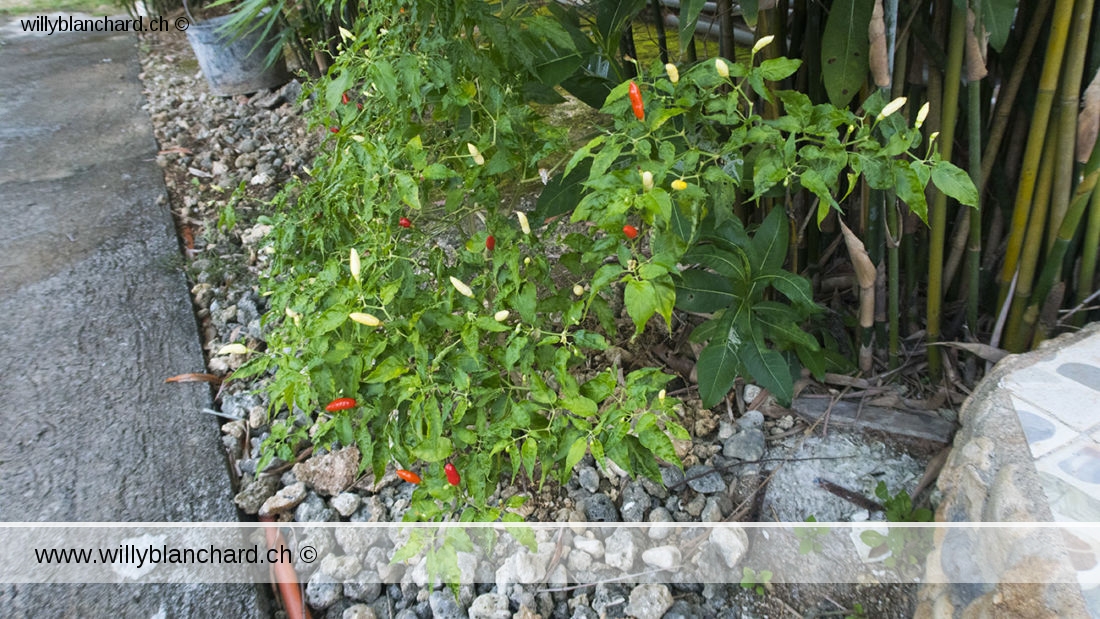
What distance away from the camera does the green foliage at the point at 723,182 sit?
37.1 inches

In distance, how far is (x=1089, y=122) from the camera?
117 centimetres

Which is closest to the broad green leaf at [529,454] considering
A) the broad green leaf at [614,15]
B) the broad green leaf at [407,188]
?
the broad green leaf at [407,188]

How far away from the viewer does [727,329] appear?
4.35 ft

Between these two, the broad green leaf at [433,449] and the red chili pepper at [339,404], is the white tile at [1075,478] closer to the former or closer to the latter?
the broad green leaf at [433,449]

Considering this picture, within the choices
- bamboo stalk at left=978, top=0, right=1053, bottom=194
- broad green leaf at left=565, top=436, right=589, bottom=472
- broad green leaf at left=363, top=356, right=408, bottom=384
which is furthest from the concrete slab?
bamboo stalk at left=978, top=0, right=1053, bottom=194

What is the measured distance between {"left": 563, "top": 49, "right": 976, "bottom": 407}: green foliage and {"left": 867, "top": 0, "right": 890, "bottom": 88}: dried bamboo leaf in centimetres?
7

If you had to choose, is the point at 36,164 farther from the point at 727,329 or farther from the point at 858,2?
the point at 858,2

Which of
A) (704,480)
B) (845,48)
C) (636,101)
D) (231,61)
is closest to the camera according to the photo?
(636,101)

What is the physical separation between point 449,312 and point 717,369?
0.49 m

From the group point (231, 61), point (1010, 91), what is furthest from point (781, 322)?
point (231, 61)

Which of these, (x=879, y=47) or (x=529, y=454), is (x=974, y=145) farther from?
(x=529, y=454)

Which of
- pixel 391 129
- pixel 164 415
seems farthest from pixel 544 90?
pixel 164 415

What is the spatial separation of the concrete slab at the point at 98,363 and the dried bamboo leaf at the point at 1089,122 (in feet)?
4.96

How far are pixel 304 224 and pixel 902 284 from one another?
1.15 m
